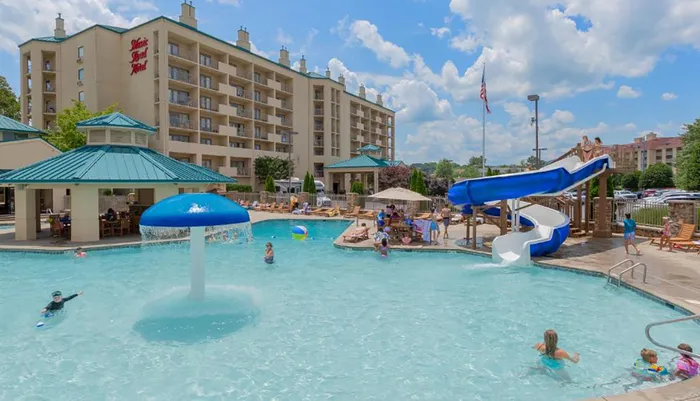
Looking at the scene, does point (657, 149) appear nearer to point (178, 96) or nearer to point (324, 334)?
point (178, 96)

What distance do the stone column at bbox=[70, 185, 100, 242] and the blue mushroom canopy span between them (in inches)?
458

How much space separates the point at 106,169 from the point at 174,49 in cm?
2601

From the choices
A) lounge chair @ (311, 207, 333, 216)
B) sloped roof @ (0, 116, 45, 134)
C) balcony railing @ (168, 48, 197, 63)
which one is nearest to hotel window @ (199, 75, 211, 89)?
balcony railing @ (168, 48, 197, 63)

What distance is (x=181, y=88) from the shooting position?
129 feet

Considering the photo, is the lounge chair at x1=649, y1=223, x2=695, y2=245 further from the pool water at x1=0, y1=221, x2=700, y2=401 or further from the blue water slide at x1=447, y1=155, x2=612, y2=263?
the pool water at x1=0, y1=221, x2=700, y2=401

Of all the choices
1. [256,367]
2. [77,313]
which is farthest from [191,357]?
[77,313]

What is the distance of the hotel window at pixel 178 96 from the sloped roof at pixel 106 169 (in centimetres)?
1946

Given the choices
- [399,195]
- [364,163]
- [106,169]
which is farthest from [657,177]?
[106,169]

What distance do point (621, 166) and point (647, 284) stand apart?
10141 millimetres

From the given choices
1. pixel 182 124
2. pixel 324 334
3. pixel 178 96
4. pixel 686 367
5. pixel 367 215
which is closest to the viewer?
pixel 686 367

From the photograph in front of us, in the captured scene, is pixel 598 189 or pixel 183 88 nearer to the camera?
pixel 598 189

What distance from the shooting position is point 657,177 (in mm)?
69812

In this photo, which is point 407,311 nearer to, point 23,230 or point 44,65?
point 23,230

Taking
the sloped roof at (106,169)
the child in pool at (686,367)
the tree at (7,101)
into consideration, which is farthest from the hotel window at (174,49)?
the child in pool at (686,367)
